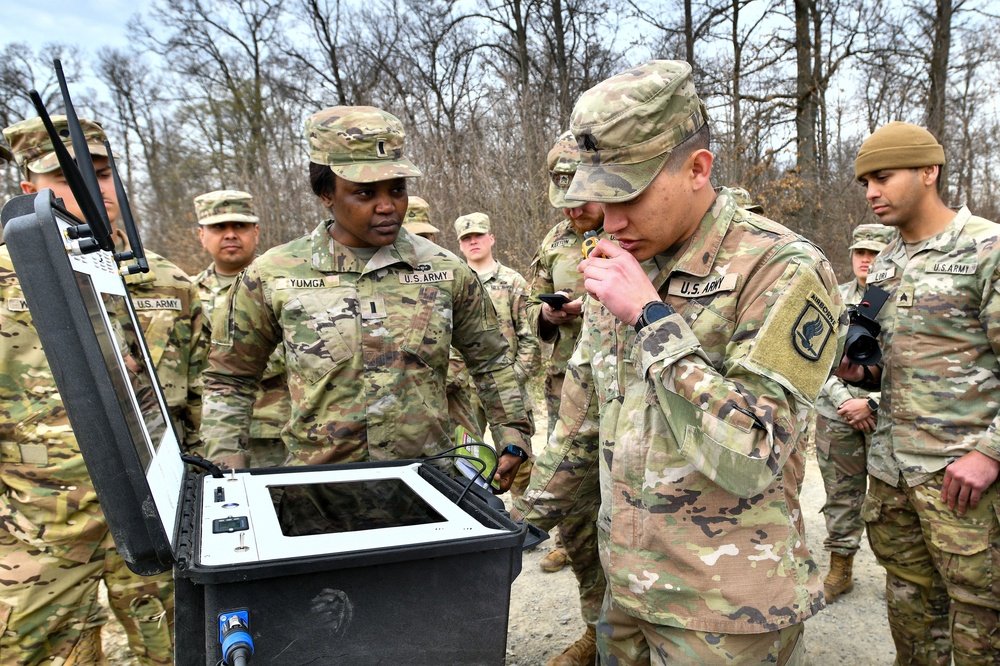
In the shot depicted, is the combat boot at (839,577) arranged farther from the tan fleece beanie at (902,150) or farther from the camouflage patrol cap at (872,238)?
the tan fleece beanie at (902,150)

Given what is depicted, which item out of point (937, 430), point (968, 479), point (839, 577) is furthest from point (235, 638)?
point (839, 577)

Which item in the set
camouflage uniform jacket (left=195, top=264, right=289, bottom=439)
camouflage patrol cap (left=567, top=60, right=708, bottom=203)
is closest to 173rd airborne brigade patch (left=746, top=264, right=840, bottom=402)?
camouflage patrol cap (left=567, top=60, right=708, bottom=203)

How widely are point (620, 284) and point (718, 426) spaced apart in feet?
1.31

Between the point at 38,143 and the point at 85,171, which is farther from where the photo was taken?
the point at 38,143

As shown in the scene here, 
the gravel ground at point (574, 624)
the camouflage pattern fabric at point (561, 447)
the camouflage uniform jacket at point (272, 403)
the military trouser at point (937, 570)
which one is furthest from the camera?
the camouflage uniform jacket at point (272, 403)

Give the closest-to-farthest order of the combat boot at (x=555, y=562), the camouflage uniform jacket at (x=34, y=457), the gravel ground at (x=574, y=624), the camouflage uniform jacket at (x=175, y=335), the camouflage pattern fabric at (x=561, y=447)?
the camouflage pattern fabric at (x=561, y=447) → the camouflage uniform jacket at (x=34, y=457) → the camouflage uniform jacket at (x=175, y=335) → the gravel ground at (x=574, y=624) → the combat boot at (x=555, y=562)

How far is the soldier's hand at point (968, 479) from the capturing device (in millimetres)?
2637

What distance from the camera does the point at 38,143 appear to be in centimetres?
285

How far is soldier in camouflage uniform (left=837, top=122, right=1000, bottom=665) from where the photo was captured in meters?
2.70

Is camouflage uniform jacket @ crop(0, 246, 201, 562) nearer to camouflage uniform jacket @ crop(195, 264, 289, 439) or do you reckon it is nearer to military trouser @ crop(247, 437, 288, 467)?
camouflage uniform jacket @ crop(195, 264, 289, 439)

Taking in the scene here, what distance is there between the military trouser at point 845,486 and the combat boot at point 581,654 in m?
1.90

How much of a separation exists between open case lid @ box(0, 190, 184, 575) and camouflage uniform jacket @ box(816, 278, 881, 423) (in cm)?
346

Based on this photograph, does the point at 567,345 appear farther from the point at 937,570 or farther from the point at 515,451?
the point at 937,570

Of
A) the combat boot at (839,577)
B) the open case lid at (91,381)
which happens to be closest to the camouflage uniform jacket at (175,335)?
the open case lid at (91,381)
